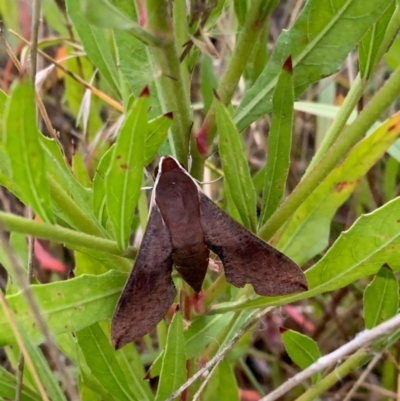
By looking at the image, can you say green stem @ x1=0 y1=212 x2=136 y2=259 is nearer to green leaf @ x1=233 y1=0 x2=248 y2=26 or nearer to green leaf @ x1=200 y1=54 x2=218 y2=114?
green leaf @ x1=233 y1=0 x2=248 y2=26

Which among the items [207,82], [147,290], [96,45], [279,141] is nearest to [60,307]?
[147,290]

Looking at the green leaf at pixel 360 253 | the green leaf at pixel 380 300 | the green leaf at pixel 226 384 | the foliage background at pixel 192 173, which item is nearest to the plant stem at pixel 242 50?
the foliage background at pixel 192 173

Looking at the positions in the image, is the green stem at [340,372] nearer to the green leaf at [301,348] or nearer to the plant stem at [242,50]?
the green leaf at [301,348]

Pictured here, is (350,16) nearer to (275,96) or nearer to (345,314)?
(275,96)

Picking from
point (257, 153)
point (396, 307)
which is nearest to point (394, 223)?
point (396, 307)

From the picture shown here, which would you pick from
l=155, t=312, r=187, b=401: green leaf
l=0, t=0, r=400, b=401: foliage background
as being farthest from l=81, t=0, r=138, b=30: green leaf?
l=155, t=312, r=187, b=401: green leaf

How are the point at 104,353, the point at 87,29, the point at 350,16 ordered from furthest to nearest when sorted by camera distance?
the point at 87,29
the point at 104,353
the point at 350,16
